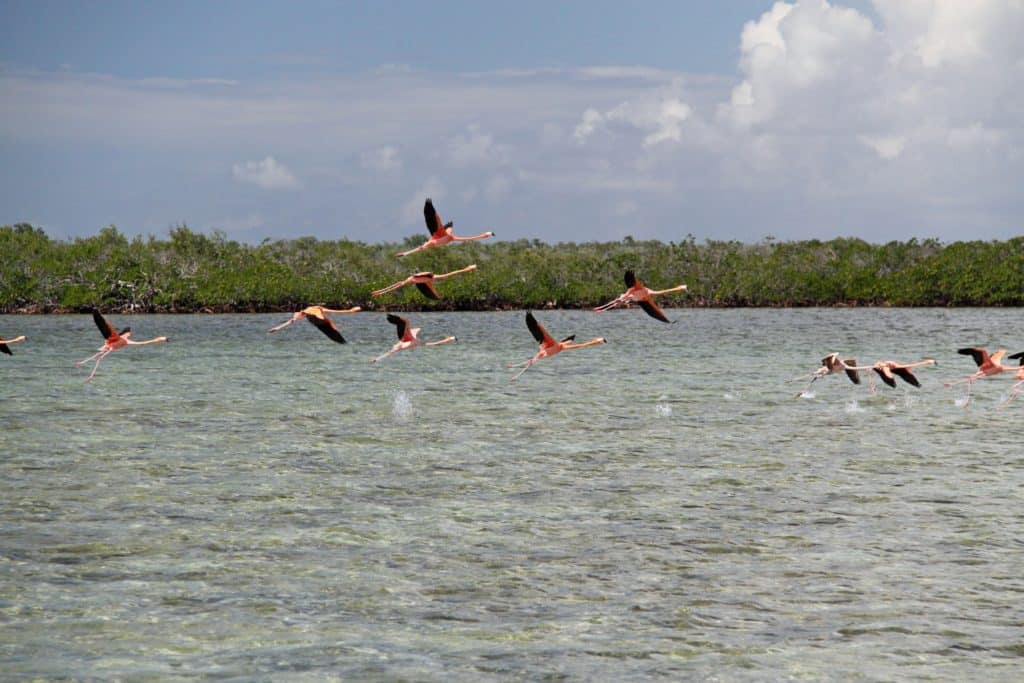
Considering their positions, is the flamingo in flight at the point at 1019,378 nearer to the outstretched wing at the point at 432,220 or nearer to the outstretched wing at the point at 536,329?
the outstretched wing at the point at 536,329

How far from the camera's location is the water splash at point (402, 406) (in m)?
26.2

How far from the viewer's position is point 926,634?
10398 millimetres

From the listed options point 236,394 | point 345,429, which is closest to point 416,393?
point 236,394

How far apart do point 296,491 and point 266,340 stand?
36.5 m

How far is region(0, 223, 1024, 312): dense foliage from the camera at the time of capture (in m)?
75.5

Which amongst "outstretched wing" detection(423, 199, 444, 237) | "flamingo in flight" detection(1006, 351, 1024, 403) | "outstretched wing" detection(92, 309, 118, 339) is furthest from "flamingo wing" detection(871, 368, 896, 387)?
"outstretched wing" detection(92, 309, 118, 339)

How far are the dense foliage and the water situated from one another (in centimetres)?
4597

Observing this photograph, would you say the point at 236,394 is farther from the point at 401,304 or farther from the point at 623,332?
the point at 401,304

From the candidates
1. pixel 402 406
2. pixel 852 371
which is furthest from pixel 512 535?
pixel 402 406

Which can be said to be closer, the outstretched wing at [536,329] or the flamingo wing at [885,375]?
the outstretched wing at [536,329]

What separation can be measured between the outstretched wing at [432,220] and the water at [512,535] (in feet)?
10.5

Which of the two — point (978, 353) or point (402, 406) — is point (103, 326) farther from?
point (978, 353)

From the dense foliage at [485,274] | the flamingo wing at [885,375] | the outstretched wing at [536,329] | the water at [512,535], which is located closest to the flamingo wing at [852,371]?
the flamingo wing at [885,375]

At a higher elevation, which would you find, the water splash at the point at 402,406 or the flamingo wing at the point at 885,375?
the flamingo wing at the point at 885,375
